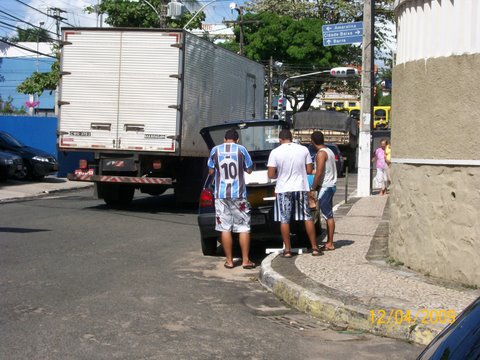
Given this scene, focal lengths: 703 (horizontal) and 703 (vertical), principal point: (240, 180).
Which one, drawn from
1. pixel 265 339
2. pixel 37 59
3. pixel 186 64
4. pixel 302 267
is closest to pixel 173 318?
pixel 265 339

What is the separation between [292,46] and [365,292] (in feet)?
131

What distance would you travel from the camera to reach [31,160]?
24469mm

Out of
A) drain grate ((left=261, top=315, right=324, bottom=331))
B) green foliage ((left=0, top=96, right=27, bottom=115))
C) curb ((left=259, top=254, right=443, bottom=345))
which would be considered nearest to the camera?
curb ((left=259, top=254, right=443, bottom=345))

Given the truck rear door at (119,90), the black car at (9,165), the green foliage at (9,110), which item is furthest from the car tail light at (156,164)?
the green foliage at (9,110)

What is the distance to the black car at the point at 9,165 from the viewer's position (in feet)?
75.3

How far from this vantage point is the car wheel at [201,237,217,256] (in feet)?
33.2

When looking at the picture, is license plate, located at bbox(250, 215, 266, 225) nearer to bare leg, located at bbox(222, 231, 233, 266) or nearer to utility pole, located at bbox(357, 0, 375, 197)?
bare leg, located at bbox(222, 231, 233, 266)

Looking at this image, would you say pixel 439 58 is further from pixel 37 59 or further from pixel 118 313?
pixel 37 59

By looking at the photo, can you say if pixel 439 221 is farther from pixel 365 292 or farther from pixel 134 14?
pixel 134 14

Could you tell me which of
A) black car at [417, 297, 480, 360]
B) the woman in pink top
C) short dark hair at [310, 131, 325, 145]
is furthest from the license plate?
the woman in pink top

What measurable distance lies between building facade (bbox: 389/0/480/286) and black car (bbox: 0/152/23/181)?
17.1 meters

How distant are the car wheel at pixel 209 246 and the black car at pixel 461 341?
734 centimetres

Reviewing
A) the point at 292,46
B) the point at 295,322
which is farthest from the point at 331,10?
the point at 295,322

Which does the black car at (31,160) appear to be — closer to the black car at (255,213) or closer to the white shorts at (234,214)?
the black car at (255,213)
